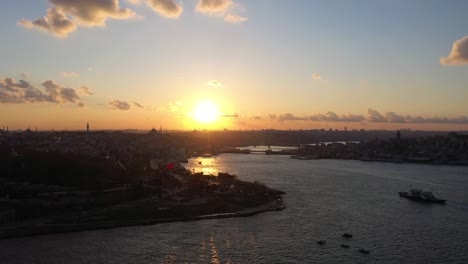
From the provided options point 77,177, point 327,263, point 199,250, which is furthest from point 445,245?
point 77,177

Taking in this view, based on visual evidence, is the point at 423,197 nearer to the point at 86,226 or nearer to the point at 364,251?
the point at 364,251

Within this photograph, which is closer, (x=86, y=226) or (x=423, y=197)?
(x=86, y=226)

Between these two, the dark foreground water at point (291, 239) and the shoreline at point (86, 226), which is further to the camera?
the shoreline at point (86, 226)

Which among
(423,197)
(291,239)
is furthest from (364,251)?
(423,197)

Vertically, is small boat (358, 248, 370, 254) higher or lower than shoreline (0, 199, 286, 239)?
lower

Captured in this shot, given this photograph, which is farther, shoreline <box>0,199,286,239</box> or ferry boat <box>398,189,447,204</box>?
ferry boat <box>398,189,447,204</box>

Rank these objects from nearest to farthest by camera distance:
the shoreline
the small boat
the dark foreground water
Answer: the dark foreground water
the small boat
the shoreline

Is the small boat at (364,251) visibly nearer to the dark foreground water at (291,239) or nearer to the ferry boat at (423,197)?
the dark foreground water at (291,239)

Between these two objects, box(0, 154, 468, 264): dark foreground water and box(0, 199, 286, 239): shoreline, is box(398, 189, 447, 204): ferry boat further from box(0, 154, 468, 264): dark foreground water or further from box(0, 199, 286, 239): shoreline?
box(0, 199, 286, 239): shoreline

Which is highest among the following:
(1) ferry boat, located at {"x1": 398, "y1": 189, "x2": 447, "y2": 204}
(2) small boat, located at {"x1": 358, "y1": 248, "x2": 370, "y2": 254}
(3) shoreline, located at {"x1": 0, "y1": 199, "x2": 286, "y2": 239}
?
(1) ferry boat, located at {"x1": 398, "y1": 189, "x2": 447, "y2": 204}

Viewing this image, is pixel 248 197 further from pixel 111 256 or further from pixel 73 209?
pixel 111 256

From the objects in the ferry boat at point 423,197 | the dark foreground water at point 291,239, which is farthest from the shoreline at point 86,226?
the ferry boat at point 423,197

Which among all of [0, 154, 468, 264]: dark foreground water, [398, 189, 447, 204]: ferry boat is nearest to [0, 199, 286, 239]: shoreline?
[0, 154, 468, 264]: dark foreground water
